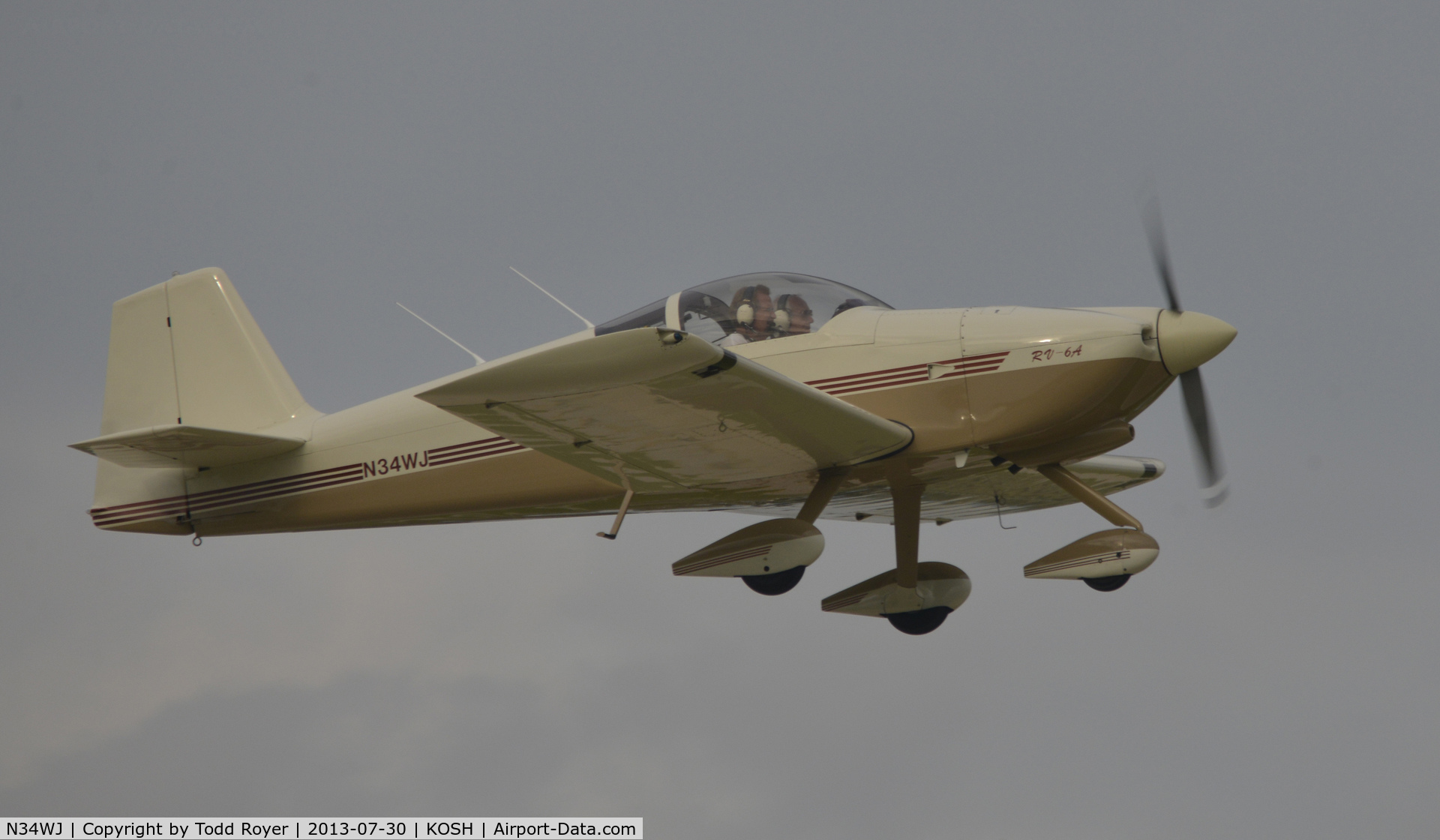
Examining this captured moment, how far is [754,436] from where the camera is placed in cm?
884

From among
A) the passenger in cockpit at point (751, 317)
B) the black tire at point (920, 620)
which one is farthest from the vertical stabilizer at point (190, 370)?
the black tire at point (920, 620)

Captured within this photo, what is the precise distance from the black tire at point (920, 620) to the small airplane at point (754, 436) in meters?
0.02

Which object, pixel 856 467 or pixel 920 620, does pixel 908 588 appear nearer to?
pixel 920 620

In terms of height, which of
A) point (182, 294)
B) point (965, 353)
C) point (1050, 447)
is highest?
point (182, 294)

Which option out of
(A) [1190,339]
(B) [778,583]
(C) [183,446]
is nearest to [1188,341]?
(A) [1190,339]

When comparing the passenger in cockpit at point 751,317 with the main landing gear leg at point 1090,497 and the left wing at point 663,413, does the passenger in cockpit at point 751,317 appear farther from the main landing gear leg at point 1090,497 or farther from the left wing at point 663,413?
the main landing gear leg at point 1090,497

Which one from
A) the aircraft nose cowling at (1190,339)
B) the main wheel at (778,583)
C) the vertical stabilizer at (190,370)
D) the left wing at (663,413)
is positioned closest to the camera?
the left wing at (663,413)

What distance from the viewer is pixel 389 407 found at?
10898mm

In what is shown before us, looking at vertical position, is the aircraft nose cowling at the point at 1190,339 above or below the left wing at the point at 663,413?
above

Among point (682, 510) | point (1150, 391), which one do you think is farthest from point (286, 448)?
point (1150, 391)

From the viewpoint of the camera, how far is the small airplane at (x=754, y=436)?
26.7 ft

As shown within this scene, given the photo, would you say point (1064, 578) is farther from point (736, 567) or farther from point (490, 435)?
point (490, 435)

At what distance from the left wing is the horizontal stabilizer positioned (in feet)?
10.5

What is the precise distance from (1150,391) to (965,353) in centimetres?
126
